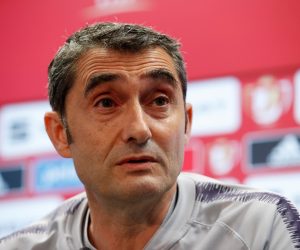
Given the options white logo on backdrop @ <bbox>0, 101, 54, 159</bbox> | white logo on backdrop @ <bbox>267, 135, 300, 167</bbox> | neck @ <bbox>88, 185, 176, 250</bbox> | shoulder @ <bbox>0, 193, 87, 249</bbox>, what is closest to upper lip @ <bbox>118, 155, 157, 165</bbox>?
neck @ <bbox>88, 185, 176, 250</bbox>

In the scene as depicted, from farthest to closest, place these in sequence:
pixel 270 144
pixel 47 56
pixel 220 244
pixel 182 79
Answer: pixel 47 56 < pixel 270 144 < pixel 182 79 < pixel 220 244

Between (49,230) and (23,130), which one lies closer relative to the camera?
(49,230)

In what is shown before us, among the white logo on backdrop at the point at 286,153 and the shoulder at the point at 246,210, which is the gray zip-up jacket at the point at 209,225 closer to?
the shoulder at the point at 246,210

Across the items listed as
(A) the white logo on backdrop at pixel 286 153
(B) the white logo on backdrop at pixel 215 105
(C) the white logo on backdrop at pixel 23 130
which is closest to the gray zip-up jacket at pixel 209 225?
(A) the white logo on backdrop at pixel 286 153

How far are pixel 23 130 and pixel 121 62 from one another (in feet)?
5.18

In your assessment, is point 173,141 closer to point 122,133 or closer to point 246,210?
point 122,133

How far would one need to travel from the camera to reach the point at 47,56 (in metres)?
3.30

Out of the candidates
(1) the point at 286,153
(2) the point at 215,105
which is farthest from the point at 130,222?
(2) the point at 215,105

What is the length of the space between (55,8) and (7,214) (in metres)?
0.88

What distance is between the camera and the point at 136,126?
5.40 feet

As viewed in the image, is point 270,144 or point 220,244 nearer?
point 220,244

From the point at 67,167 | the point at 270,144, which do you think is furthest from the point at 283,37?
the point at 67,167

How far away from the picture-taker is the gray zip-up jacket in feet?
5.38

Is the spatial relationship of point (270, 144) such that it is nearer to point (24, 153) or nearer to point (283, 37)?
point (283, 37)
